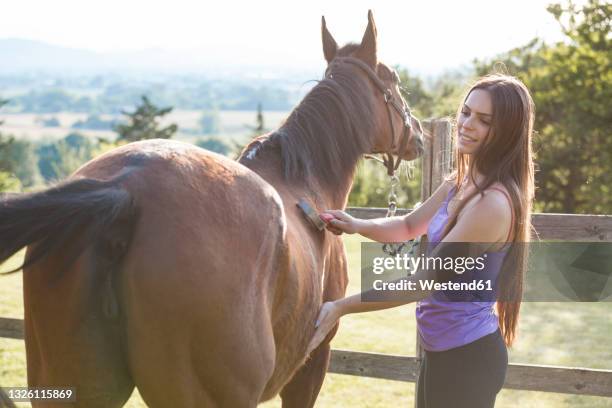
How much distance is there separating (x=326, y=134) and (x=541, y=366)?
222 cm

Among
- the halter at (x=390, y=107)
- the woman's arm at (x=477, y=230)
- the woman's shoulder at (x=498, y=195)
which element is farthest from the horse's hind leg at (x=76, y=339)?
the halter at (x=390, y=107)

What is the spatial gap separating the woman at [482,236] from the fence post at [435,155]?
186 centimetres

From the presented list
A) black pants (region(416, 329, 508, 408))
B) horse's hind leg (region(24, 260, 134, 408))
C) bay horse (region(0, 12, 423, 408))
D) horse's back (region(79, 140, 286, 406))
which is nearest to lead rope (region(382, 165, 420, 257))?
black pants (region(416, 329, 508, 408))

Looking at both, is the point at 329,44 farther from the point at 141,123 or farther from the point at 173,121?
the point at 173,121

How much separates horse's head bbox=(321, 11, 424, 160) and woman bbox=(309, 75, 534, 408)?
4.16ft

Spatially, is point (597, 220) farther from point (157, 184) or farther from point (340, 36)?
point (157, 184)

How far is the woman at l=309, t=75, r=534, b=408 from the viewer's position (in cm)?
273

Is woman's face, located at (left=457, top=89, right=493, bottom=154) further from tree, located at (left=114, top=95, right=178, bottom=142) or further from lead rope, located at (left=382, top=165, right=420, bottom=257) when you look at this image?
tree, located at (left=114, top=95, right=178, bottom=142)

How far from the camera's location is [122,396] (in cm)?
241

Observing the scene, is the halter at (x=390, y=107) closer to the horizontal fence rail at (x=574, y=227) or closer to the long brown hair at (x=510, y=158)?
the horizontal fence rail at (x=574, y=227)

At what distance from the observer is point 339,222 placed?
3338 millimetres

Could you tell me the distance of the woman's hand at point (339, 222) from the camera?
3.35 m

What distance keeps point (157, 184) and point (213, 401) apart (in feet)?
2.44

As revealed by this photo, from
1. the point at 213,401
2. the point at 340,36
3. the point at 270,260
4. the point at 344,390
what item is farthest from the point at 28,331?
the point at 344,390
